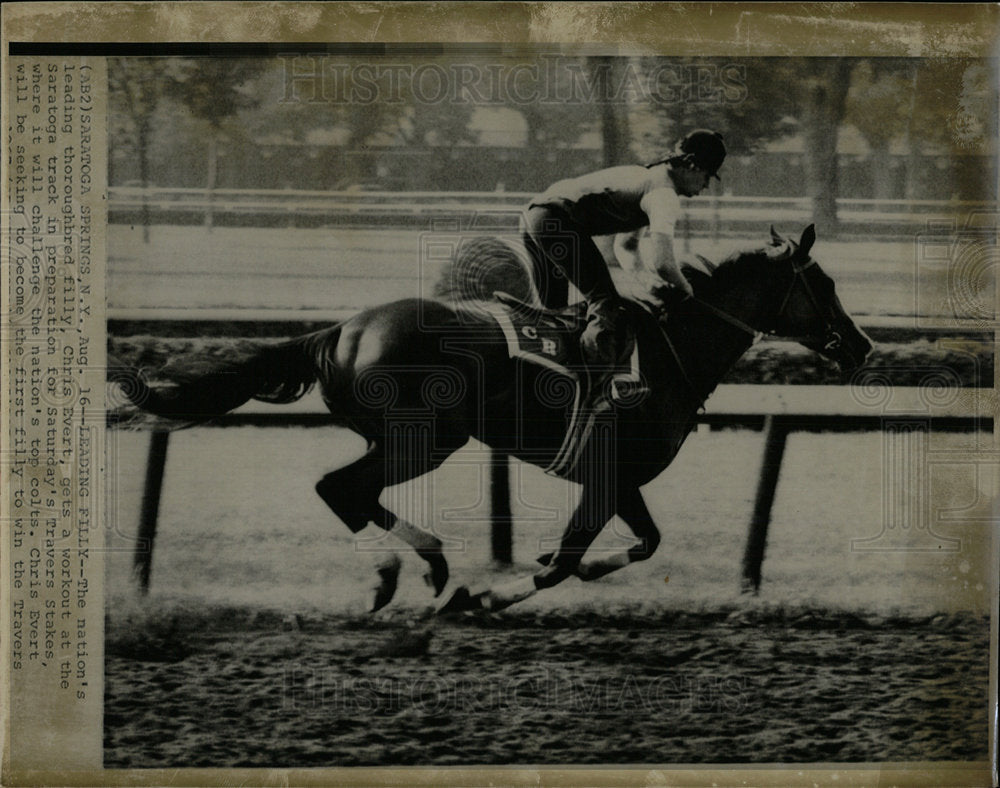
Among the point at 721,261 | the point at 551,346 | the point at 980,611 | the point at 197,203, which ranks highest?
the point at 197,203

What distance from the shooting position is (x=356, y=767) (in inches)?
82.6

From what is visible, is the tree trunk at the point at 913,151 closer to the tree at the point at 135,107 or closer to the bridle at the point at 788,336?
the bridle at the point at 788,336

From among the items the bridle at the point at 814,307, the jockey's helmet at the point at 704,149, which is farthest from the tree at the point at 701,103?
the bridle at the point at 814,307

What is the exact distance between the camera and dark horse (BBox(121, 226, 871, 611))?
210 centimetres

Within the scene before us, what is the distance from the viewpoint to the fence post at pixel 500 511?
6.92 ft

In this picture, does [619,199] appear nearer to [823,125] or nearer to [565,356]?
→ [565,356]

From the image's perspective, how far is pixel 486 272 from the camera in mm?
2117

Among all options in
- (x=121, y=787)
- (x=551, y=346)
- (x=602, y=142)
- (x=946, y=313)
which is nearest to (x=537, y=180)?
(x=602, y=142)

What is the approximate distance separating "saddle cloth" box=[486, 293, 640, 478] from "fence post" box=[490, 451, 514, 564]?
12cm

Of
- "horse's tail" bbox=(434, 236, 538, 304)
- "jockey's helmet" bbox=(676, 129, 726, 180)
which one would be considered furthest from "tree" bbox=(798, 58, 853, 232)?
"horse's tail" bbox=(434, 236, 538, 304)

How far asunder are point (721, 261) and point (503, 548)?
0.96 meters

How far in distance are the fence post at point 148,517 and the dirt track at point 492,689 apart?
13 centimetres

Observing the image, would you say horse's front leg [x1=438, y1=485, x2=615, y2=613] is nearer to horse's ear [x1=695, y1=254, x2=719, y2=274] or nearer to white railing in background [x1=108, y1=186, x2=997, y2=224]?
horse's ear [x1=695, y1=254, x2=719, y2=274]

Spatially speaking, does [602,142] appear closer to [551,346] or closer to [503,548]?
[551,346]
